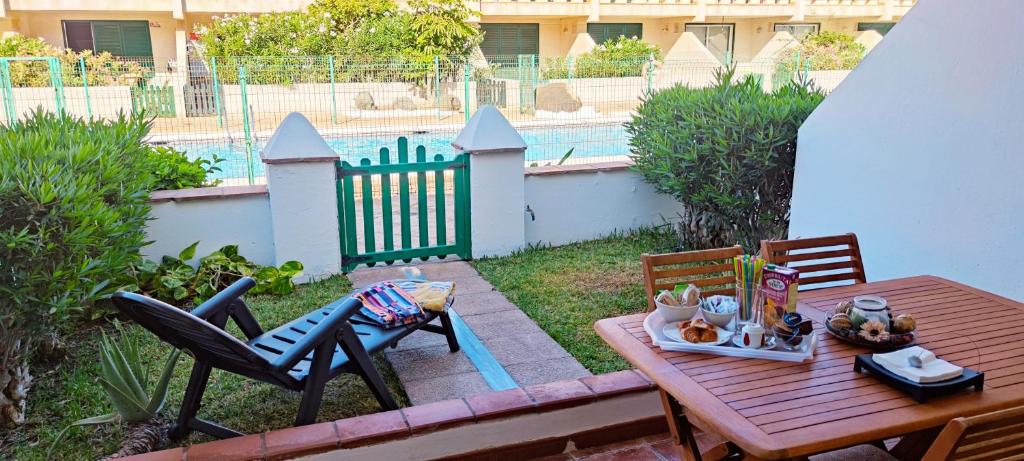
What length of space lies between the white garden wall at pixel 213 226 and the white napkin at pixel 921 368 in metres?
4.34

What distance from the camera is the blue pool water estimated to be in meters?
10.7

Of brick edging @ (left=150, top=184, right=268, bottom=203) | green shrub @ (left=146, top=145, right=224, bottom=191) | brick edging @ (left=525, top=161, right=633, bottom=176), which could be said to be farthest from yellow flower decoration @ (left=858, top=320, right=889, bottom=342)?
green shrub @ (left=146, top=145, right=224, bottom=191)

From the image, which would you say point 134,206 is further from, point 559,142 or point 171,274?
point 559,142

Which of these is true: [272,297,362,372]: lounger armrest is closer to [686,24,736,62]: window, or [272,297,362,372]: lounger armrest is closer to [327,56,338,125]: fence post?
[327,56,338,125]: fence post

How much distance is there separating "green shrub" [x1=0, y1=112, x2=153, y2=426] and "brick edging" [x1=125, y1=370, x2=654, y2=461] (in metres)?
0.87

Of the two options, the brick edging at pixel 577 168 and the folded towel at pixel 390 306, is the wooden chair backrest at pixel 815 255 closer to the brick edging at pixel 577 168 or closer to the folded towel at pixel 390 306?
the folded towel at pixel 390 306

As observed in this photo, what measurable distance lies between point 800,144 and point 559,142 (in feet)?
23.0

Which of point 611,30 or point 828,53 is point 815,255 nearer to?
point 828,53

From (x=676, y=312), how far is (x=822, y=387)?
53 centimetres

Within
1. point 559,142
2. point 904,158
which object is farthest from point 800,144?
point 559,142

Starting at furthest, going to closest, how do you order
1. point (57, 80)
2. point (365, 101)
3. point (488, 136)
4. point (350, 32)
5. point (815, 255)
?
point (350, 32), point (365, 101), point (57, 80), point (488, 136), point (815, 255)

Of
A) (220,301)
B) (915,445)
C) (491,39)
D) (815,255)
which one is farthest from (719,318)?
(491,39)

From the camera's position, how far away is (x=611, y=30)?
82.4 feet

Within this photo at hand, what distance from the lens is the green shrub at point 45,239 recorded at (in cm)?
287
